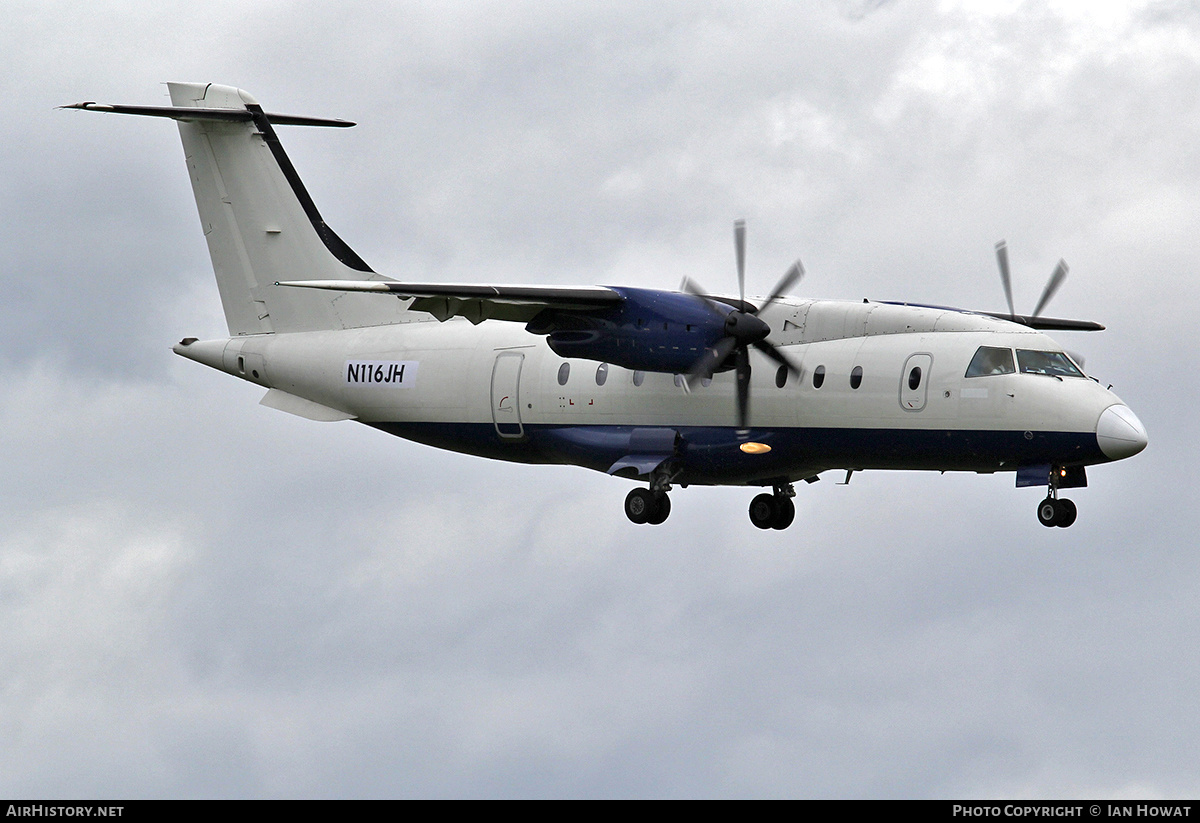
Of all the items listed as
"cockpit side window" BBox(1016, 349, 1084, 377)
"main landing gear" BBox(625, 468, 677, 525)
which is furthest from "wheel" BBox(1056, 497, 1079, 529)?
"main landing gear" BBox(625, 468, 677, 525)

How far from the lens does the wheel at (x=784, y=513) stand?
2822cm

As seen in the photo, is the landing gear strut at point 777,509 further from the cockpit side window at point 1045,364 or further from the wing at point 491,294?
the cockpit side window at point 1045,364

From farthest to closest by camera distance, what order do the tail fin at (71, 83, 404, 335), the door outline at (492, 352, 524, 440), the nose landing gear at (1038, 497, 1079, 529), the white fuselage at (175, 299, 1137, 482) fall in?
1. the tail fin at (71, 83, 404, 335)
2. the door outline at (492, 352, 524, 440)
3. the white fuselage at (175, 299, 1137, 482)
4. the nose landing gear at (1038, 497, 1079, 529)

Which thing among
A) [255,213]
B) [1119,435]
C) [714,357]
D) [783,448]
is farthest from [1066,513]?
[255,213]

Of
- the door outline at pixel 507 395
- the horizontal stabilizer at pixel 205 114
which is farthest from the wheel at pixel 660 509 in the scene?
the horizontal stabilizer at pixel 205 114

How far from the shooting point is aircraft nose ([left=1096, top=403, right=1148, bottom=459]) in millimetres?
22797

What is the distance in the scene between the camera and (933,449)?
24.2 meters

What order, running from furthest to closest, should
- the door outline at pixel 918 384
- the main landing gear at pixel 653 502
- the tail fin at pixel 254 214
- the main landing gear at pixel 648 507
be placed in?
the tail fin at pixel 254 214, the main landing gear at pixel 648 507, the main landing gear at pixel 653 502, the door outline at pixel 918 384

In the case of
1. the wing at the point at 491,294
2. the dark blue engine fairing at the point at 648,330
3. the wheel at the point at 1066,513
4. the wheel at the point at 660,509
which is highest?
the wing at the point at 491,294

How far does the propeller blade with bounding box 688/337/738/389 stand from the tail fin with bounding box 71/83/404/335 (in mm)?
9077

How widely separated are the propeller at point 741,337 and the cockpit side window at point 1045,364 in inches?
139

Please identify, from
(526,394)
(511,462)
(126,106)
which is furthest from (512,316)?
(126,106)

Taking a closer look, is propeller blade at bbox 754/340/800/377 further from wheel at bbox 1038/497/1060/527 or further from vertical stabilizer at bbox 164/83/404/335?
vertical stabilizer at bbox 164/83/404/335

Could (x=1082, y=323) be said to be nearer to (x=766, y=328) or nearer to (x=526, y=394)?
(x=766, y=328)
